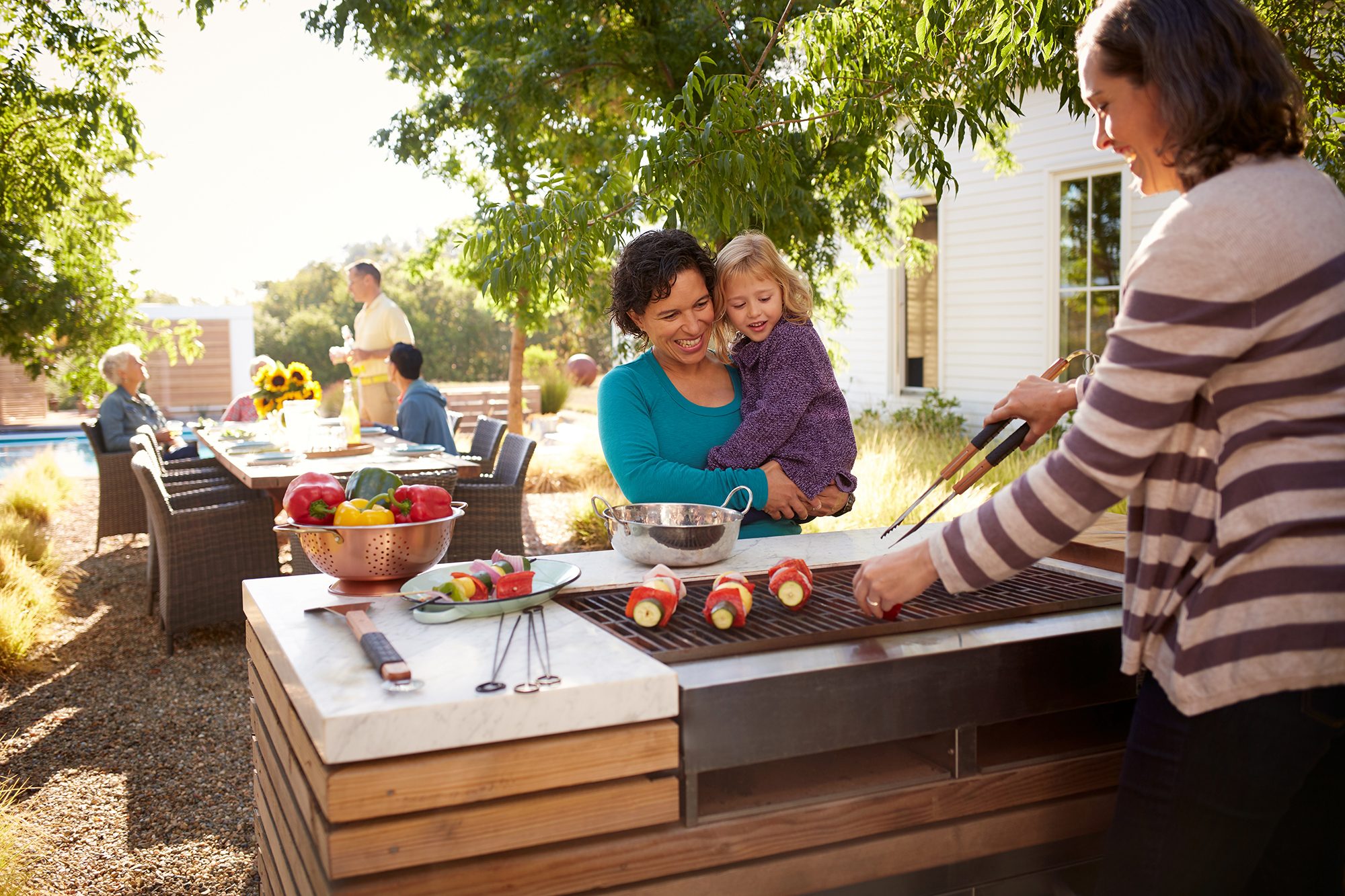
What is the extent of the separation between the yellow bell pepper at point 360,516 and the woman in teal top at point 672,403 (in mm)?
696

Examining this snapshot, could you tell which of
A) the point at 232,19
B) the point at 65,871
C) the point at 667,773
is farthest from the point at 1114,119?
the point at 232,19

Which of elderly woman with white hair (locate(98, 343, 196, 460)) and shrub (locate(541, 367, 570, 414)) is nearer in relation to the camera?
elderly woman with white hair (locate(98, 343, 196, 460))

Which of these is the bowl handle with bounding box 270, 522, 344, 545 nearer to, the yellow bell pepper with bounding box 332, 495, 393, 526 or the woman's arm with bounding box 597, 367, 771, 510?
the yellow bell pepper with bounding box 332, 495, 393, 526

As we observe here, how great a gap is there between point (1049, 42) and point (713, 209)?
4.37 ft

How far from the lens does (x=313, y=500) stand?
84.0 inches

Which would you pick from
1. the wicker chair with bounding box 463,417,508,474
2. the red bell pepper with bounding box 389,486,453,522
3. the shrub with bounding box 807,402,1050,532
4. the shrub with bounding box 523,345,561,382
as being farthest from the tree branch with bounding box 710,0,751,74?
the shrub with bounding box 523,345,561,382

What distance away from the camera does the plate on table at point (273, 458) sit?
595cm

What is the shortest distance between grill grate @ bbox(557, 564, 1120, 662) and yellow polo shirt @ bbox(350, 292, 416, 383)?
6731 mm

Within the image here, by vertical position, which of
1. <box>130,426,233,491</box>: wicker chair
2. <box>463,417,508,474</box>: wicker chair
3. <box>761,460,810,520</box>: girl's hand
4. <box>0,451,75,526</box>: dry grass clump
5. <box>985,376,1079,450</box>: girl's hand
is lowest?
<box>0,451,75,526</box>: dry grass clump

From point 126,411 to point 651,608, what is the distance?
7.50 metres

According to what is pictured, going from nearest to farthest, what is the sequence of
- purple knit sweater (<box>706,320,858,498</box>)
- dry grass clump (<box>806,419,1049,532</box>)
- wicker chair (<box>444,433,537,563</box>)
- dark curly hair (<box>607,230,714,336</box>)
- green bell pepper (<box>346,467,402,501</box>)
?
1. green bell pepper (<box>346,467,402,501</box>)
2. dark curly hair (<box>607,230,714,336</box>)
3. purple knit sweater (<box>706,320,858,498</box>)
4. wicker chair (<box>444,433,537,563</box>)
5. dry grass clump (<box>806,419,1049,532</box>)

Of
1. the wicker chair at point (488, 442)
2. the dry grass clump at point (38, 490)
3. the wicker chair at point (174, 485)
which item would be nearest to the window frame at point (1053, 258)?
the wicker chair at point (488, 442)

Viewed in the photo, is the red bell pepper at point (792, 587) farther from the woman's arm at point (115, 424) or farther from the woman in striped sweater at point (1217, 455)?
the woman's arm at point (115, 424)

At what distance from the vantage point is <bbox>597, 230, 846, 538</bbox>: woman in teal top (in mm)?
2729
